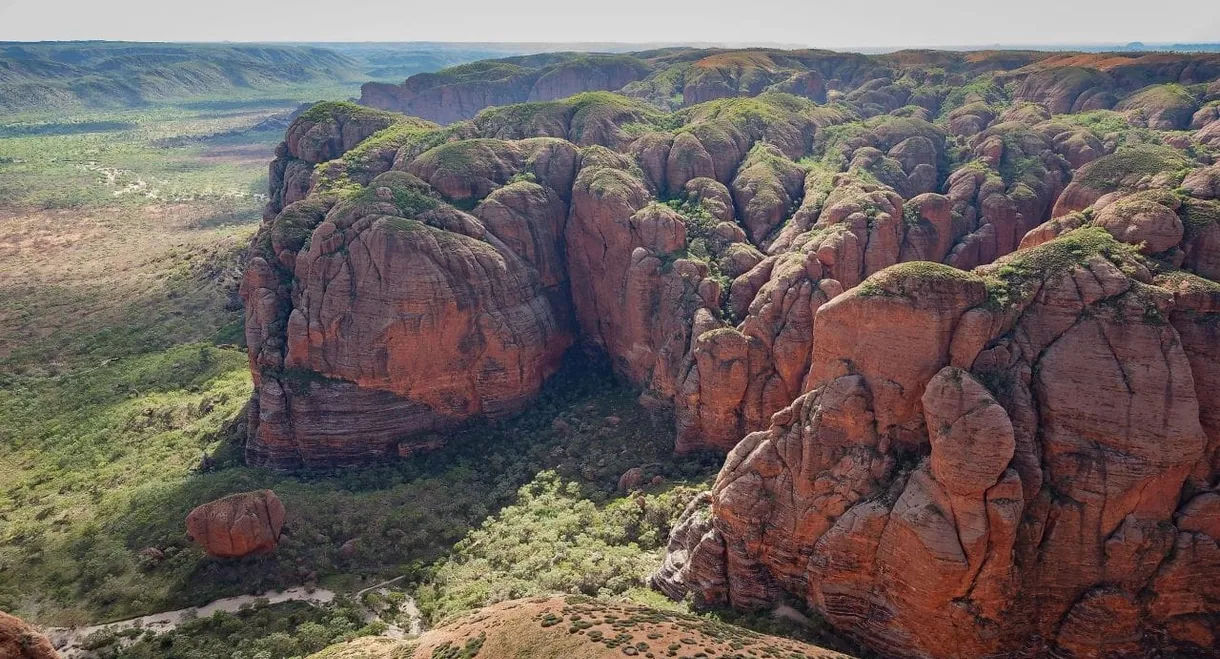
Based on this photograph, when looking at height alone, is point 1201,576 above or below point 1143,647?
above

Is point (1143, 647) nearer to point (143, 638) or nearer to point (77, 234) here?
point (143, 638)

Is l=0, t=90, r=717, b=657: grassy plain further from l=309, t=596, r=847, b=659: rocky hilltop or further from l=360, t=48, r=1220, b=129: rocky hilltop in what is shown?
l=360, t=48, r=1220, b=129: rocky hilltop

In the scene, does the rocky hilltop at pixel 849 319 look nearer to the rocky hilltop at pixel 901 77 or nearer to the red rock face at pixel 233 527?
the rocky hilltop at pixel 901 77

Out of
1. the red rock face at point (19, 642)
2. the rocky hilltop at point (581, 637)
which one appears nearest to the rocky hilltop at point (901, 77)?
the rocky hilltop at point (581, 637)

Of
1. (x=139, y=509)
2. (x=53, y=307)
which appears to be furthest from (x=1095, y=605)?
(x=53, y=307)

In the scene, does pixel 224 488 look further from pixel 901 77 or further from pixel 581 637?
pixel 901 77

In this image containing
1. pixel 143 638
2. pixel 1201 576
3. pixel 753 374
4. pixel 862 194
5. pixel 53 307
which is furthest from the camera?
pixel 53 307

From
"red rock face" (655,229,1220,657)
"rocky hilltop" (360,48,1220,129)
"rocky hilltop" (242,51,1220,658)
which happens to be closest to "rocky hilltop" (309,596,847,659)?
"red rock face" (655,229,1220,657)
